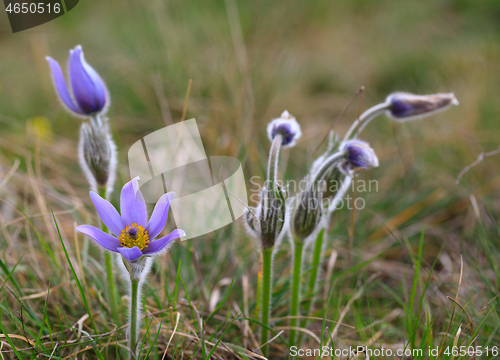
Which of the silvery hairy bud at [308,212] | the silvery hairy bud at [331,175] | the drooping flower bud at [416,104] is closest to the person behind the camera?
the silvery hairy bud at [308,212]

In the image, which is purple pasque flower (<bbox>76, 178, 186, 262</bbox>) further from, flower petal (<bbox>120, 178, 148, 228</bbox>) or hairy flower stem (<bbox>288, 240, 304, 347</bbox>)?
hairy flower stem (<bbox>288, 240, 304, 347</bbox>)

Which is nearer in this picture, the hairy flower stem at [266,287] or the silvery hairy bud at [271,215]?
the silvery hairy bud at [271,215]

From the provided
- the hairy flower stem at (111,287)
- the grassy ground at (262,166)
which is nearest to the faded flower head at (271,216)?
the grassy ground at (262,166)

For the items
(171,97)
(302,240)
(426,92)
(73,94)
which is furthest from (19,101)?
(426,92)

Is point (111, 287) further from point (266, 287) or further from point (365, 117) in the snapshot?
point (365, 117)

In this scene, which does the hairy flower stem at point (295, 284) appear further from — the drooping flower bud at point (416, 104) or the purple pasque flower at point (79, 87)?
the purple pasque flower at point (79, 87)

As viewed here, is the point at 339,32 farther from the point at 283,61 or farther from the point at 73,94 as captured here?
the point at 73,94

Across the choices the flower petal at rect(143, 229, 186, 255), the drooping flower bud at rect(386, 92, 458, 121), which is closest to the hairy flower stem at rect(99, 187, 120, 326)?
the flower petal at rect(143, 229, 186, 255)

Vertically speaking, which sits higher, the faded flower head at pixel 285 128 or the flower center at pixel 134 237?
the faded flower head at pixel 285 128
